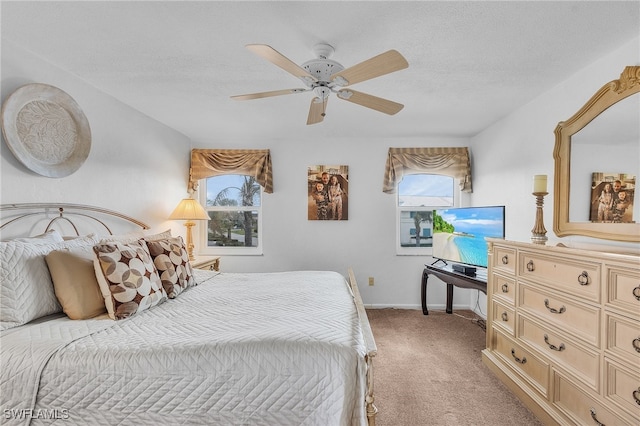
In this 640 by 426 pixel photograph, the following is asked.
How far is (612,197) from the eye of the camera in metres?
1.84

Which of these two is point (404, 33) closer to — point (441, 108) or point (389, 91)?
point (389, 91)

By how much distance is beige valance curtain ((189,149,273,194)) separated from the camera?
4090 mm

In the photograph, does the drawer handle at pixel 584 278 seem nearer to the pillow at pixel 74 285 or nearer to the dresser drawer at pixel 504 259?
the dresser drawer at pixel 504 259

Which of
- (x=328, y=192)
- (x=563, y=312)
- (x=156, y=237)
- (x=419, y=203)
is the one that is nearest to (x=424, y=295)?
(x=419, y=203)

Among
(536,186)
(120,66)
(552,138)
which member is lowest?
(536,186)

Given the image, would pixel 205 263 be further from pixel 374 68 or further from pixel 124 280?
pixel 374 68

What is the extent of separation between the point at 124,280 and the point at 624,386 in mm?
2613

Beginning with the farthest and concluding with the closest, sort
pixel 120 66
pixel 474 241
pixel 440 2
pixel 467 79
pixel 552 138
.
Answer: pixel 474 241 < pixel 552 138 < pixel 467 79 < pixel 120 66 < pixel 440 2

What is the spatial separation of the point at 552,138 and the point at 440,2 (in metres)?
1.70

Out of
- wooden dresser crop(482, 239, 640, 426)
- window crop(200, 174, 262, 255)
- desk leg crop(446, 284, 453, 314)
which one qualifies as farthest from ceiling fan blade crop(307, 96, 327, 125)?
desk leg crop(446, 284, 453, 314)

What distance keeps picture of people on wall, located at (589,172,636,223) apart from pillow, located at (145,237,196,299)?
9.25 ft

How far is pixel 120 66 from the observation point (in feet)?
7.20

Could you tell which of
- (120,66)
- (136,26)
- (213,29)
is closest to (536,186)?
(213,29)

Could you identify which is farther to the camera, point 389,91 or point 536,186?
point 389,91
